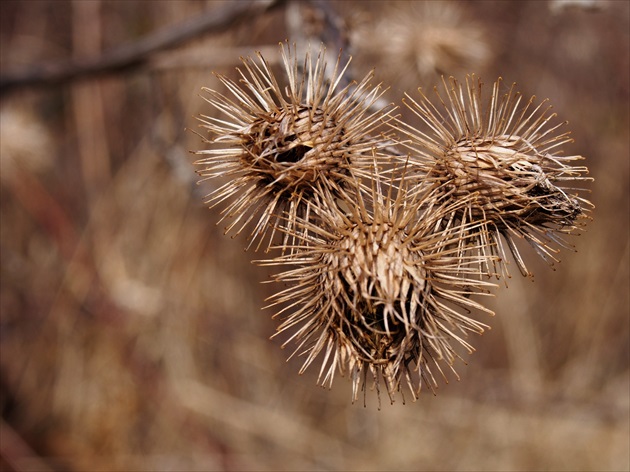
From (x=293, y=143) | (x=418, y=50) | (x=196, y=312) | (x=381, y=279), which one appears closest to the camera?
(x=381, y=279)

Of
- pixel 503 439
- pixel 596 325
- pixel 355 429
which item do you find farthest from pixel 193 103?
pixel 596 325

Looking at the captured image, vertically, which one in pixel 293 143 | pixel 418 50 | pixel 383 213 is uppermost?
pixel 418 50

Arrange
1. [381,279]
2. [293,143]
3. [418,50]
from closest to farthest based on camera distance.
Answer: [381,279]
[293,143]
[418,50]

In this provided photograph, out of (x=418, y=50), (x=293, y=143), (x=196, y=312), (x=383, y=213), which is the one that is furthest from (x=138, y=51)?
(x=196, y=312)

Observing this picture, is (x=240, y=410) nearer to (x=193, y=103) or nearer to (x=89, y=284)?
(x=89, y=284)

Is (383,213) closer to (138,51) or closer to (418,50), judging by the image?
(418,50)

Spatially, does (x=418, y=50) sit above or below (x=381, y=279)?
above
